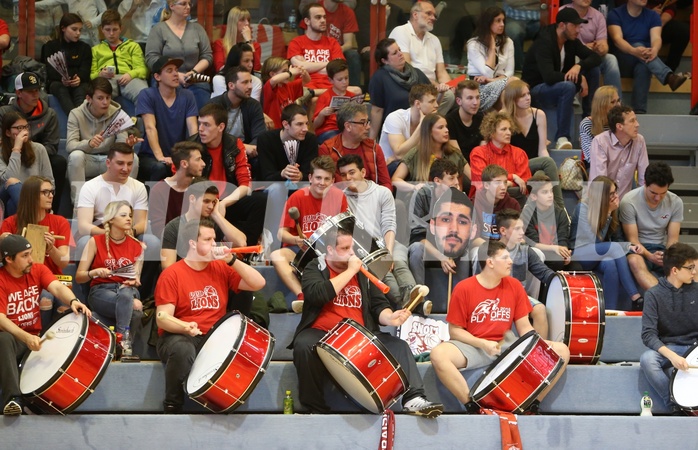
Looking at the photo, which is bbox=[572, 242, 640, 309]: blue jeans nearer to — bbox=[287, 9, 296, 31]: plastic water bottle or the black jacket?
the black jacket

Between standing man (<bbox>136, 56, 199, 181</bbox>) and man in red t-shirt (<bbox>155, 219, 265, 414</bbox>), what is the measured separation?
222 centimetres

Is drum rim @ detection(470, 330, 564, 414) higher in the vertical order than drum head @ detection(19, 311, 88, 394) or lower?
lower

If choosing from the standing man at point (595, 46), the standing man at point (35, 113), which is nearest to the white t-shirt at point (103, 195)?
the standing man at point (35, 113)

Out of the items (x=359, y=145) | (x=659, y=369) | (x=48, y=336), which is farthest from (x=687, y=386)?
(x=48, y=336)

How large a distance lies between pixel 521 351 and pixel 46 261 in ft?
10.3

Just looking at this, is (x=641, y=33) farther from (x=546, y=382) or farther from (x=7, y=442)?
(x=7, y=442)

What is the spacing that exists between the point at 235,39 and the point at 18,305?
4269 mm

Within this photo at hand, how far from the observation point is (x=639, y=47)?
1094 cm

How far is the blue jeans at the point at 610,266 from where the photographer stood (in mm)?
8500

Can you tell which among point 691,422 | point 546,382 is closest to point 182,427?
point 546,382

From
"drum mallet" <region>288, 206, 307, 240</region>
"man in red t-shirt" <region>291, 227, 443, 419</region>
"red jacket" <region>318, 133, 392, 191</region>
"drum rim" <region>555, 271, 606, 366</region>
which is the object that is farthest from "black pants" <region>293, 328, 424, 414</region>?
"red jacket" <region>318, 133, 392, 191</region>

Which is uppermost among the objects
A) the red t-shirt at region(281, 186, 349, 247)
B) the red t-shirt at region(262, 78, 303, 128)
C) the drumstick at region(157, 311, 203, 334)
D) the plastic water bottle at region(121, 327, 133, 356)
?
the red t-shirt at region(262, 78, 303, 128)

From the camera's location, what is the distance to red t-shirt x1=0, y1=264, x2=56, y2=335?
7039mm

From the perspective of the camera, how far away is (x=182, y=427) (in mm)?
6922
